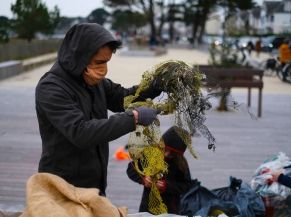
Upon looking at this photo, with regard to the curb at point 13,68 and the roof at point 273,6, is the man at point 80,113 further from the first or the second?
the roof at point 273,6

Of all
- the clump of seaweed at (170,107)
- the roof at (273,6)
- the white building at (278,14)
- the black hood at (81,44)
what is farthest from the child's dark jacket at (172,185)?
the roof at (273,6)

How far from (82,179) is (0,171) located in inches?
160

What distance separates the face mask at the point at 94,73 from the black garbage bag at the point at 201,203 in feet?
4.50

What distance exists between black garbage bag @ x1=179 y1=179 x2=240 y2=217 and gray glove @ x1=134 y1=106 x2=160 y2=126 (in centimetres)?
129

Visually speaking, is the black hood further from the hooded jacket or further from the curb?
the curb

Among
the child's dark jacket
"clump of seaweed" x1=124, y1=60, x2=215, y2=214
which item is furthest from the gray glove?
the child's dark jacket

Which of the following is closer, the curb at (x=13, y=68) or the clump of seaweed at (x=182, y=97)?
the clump of seaweed at (x=182, y=97)

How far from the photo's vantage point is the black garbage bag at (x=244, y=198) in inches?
145

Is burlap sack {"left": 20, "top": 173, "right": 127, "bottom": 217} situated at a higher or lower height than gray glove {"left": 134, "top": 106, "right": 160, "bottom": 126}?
lower

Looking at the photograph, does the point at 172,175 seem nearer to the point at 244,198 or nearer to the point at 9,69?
the point at 244,198

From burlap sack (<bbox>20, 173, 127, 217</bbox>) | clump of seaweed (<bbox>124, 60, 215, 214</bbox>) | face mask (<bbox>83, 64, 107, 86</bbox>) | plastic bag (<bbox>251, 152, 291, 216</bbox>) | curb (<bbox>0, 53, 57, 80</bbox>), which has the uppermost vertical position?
face mask (<bbox>83, 64, 107, 86</bbox>)

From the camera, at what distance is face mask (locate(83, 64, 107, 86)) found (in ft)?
8.44

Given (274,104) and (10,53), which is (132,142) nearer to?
(274,104)

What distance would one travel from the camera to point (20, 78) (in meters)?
18.3
